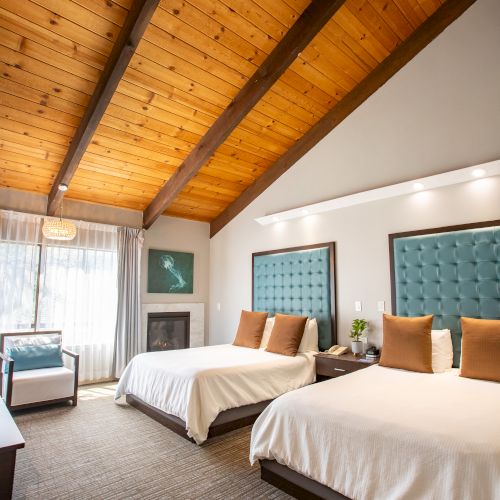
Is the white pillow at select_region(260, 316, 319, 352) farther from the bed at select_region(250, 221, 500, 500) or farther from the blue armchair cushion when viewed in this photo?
the blue armchair cushion

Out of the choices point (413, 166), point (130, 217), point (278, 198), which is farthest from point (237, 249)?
point (413, 166)

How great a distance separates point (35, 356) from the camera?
4.12m

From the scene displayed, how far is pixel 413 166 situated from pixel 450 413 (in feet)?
9.00

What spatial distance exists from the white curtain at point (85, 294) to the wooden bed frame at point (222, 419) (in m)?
1.84

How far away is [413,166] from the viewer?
3936 millimetres

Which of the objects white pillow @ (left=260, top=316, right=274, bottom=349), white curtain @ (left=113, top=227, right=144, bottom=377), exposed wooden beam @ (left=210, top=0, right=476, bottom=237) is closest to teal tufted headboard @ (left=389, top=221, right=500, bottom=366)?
white pillow @ (left=260, top=316, right=274, bottom=349)

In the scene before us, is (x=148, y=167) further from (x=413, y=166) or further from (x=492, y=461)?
(x=492, y=461)

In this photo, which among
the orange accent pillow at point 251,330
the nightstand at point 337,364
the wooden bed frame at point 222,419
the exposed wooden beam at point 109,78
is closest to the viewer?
the exposed wooden beam at point 109,78

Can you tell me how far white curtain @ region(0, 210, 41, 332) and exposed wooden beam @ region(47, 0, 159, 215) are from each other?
24.4 inches

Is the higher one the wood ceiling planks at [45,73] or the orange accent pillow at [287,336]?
the wood ceiling planks at [45,73]

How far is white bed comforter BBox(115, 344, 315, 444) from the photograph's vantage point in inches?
123

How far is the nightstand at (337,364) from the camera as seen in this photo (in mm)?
3633

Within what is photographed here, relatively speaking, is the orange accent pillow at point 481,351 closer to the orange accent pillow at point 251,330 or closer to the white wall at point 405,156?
the white wall at point 405,156

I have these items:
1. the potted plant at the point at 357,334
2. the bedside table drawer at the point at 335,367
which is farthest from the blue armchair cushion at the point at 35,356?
the potted plant at the point at 357,334
